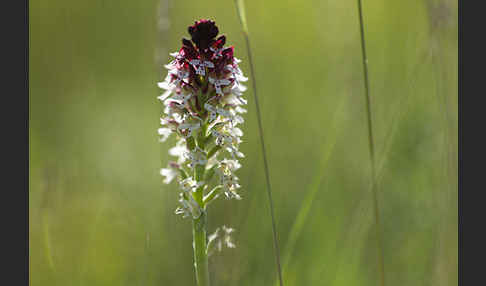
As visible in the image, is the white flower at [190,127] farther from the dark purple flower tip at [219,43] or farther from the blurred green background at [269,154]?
the blurred green background at [269,154]

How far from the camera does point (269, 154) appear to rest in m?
5.20

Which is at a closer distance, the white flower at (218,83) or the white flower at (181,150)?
the white flower at (218,83)

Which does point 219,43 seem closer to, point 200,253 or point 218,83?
point 218,83

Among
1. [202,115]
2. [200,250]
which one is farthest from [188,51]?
[200,250]

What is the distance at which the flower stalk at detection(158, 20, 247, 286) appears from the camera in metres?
2.48

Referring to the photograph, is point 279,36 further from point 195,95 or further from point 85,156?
point 195,95

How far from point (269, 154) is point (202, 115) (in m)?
2.72

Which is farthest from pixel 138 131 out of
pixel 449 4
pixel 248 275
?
pixel 449 4

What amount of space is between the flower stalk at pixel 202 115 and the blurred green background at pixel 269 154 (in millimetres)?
842

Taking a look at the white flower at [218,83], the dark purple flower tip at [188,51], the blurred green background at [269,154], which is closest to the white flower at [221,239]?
the blurred green background at [269,154]

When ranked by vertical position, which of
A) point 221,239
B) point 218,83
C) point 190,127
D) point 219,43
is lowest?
point 221,239

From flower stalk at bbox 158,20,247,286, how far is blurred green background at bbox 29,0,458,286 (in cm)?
84

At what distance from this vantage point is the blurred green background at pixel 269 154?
11.9ft

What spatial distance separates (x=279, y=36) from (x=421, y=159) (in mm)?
3664
